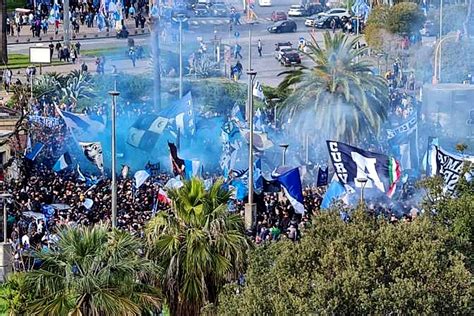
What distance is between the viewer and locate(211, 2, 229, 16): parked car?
66.7m

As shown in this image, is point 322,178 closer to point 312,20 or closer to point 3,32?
point 312,20

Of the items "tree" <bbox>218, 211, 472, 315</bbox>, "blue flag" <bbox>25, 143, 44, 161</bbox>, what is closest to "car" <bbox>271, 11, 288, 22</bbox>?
"blue flag" <bbox>25, 143, 44, 161</bbox>

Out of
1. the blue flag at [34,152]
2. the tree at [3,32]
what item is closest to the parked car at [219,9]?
the tree at [3,32]

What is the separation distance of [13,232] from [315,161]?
15972 mm

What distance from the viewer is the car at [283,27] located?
6850 centimetres

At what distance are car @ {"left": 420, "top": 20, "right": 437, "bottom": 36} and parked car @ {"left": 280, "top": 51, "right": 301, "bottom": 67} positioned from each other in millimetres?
Result: 6085

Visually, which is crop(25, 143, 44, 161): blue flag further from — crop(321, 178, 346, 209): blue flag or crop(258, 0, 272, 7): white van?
crop(258, 0, 272, 7): white van

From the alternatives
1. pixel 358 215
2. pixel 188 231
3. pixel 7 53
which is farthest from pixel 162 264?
pixel 7 53

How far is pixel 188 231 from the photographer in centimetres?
2528

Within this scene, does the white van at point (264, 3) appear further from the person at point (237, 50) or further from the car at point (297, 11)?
the person at point (237, 50)

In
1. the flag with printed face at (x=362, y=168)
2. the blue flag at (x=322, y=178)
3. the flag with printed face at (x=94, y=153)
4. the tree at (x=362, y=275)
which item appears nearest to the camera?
the tree at (x=362, y=275)

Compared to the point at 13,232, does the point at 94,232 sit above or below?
above

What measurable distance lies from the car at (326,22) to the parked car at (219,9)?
3963mm

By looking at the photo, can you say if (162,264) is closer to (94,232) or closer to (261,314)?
(94,232)
